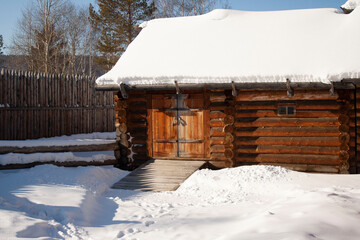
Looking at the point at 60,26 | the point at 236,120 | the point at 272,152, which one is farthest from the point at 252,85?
the point at 60,26

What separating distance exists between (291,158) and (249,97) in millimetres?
1897

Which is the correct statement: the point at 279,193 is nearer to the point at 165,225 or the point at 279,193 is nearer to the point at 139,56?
the point at 165,225

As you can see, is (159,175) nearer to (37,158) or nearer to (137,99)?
(137,99)

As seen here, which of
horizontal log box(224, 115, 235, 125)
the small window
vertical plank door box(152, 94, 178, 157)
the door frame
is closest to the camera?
the small window

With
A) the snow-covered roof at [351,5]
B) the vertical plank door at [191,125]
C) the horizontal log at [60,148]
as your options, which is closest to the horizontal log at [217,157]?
the vertical plank door at [191,125]

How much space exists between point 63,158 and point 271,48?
6.58 meters

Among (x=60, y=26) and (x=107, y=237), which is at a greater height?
(x=60, y=26)

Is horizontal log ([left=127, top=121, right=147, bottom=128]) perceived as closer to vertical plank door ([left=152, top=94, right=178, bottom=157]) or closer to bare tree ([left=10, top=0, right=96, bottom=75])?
vertical plank door ([left=152, top=94, right=178, bottom=157])

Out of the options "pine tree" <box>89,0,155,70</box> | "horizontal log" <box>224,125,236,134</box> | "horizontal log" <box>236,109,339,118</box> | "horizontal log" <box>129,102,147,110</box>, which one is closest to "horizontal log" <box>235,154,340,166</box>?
"horizontal log" <box>224,125,236,134</box>

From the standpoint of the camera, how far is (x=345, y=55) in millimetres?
8664

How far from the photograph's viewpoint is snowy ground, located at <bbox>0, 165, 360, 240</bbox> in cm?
447

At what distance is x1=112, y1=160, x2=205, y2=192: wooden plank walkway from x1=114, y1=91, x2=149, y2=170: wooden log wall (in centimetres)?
52

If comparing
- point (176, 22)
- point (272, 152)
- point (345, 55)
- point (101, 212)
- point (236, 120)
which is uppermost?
point (176, 22)

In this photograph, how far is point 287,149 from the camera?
8773 millimetres
